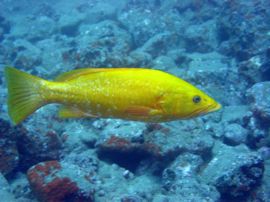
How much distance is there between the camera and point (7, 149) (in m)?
5.27

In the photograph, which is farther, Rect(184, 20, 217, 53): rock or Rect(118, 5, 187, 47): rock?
Rect(118, 5, 187, 47): rock

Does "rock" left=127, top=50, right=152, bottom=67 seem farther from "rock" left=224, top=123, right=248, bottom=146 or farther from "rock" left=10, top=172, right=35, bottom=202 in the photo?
"rock" left=10, top=172, right=35, bottom=202

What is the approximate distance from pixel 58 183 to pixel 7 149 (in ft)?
4.15

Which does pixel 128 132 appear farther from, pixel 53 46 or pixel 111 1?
pixel 111 1

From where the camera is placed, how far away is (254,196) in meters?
5.39

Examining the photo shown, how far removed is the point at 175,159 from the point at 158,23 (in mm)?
8921

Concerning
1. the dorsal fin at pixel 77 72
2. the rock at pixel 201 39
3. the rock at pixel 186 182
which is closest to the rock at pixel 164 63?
the rock at pixel 201 39

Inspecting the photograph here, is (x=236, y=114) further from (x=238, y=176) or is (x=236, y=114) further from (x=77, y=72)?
(x=77, y=72)

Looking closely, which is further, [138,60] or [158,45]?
[158,45]

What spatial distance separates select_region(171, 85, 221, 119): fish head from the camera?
109 inches

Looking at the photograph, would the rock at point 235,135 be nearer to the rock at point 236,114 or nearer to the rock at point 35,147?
the rock at point 236,114

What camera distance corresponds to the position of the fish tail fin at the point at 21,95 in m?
3.05

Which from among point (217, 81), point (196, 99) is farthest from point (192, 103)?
point (217, 81)

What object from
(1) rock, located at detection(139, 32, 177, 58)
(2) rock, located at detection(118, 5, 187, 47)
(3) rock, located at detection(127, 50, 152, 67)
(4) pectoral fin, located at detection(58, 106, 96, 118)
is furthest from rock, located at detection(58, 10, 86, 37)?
(4) pectoral fin, located at detection(58, 106, 96, 118)
